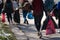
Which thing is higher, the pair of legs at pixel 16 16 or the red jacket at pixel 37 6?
the red jacket at pixel 37 6

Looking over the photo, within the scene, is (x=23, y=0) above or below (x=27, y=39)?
above

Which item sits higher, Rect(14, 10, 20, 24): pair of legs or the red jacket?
the red jacket

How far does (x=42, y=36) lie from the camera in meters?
10.7

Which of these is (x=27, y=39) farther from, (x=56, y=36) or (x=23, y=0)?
(x=23, y=0)

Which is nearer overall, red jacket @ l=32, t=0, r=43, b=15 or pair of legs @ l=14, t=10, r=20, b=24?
red jacket @ l=32, t=0, r=43, b=15

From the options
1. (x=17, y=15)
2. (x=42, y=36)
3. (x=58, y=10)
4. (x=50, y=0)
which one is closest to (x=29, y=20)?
(x=17, y=15)

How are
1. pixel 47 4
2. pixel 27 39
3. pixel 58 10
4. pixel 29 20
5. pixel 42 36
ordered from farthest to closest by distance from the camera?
pixel 29 20 → pixel 47 4 → pixel 58 10 → pixel 42 36 → pixel 27 39

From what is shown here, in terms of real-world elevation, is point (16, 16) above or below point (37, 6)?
below

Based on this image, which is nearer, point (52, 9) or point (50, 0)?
point (52, 9)

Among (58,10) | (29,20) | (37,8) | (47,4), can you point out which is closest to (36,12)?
(37,8)

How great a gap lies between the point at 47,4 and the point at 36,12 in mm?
3189

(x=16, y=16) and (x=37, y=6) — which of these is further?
(x=16, y=16)

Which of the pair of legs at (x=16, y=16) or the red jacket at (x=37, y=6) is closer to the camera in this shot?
the red jacket at (x=37, y=6)

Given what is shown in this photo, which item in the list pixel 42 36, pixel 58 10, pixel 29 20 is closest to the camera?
pixel 42 36
